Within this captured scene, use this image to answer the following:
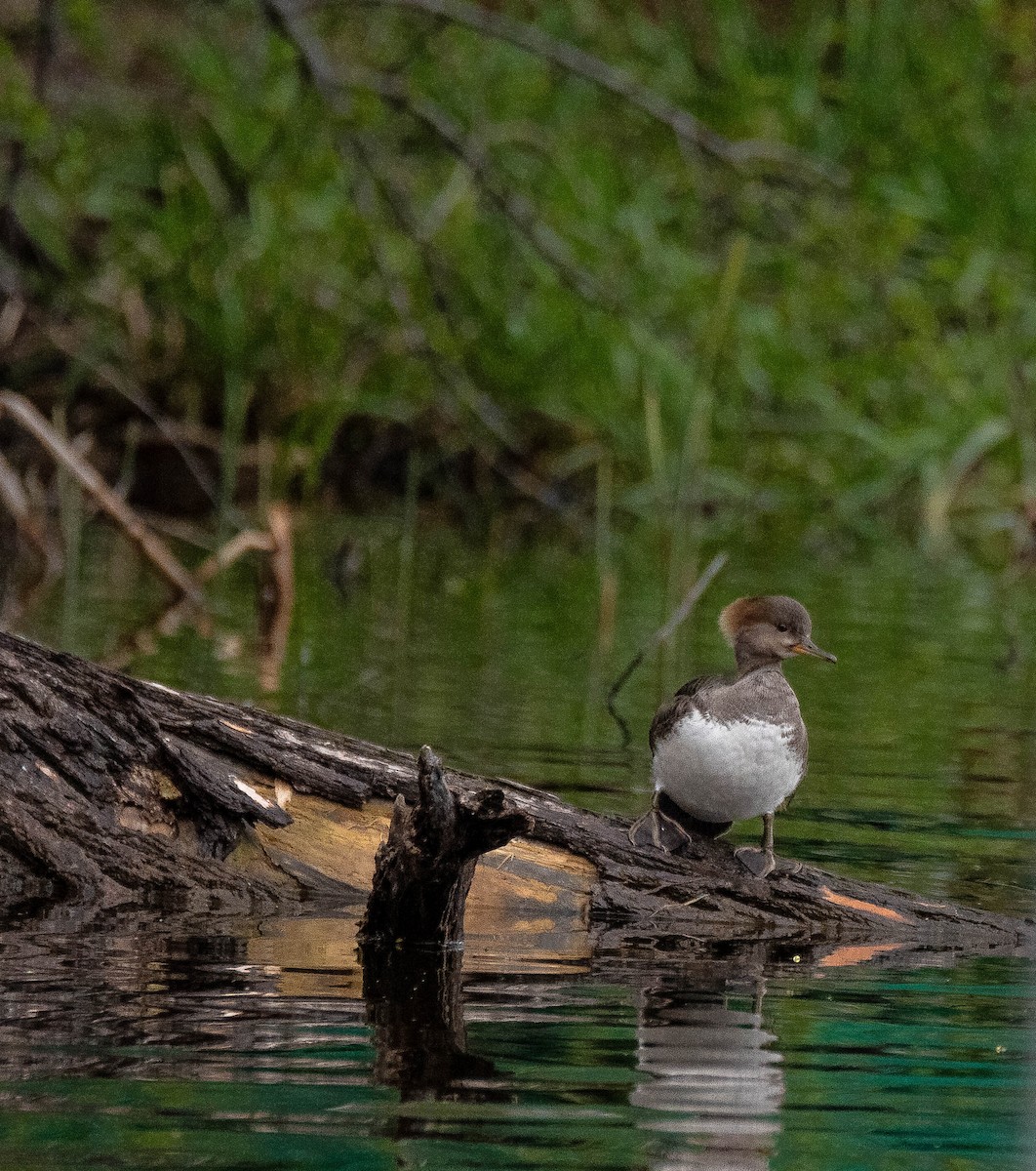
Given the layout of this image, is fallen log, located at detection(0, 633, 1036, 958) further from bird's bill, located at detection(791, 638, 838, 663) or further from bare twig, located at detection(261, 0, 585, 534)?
bare twig, located at detection(261, 0, 585, 534)

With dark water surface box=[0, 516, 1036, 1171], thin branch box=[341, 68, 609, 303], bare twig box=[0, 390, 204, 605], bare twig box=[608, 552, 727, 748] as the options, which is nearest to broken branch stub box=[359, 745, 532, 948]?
dark water surface box=[0, 516, 1036, 1171]

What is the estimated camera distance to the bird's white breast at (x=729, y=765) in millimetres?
4418

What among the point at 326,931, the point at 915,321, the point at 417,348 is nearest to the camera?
the point at 326,931

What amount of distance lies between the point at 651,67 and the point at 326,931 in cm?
1132

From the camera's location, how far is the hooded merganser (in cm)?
443

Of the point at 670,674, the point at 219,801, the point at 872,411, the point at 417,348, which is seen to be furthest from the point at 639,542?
the point at 219,801

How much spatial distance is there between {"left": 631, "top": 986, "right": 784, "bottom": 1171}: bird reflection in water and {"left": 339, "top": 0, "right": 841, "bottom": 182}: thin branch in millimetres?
7985

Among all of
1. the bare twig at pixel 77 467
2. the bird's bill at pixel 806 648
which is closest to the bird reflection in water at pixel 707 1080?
the bird's bill at pixel 806 648

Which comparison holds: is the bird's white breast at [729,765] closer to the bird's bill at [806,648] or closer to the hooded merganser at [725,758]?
the hooded merganser at [725,758]

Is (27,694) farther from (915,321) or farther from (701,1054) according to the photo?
(915,321)

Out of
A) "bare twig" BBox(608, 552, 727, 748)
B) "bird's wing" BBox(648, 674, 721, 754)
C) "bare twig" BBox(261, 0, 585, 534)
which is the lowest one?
"bird's wing" BBox(648, 674, 721, 754)

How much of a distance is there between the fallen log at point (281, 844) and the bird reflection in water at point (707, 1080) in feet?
1.67

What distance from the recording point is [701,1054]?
11.7 ft

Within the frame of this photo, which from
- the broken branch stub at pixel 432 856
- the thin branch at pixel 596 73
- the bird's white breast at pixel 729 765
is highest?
the thin branch at pixel 596 73
